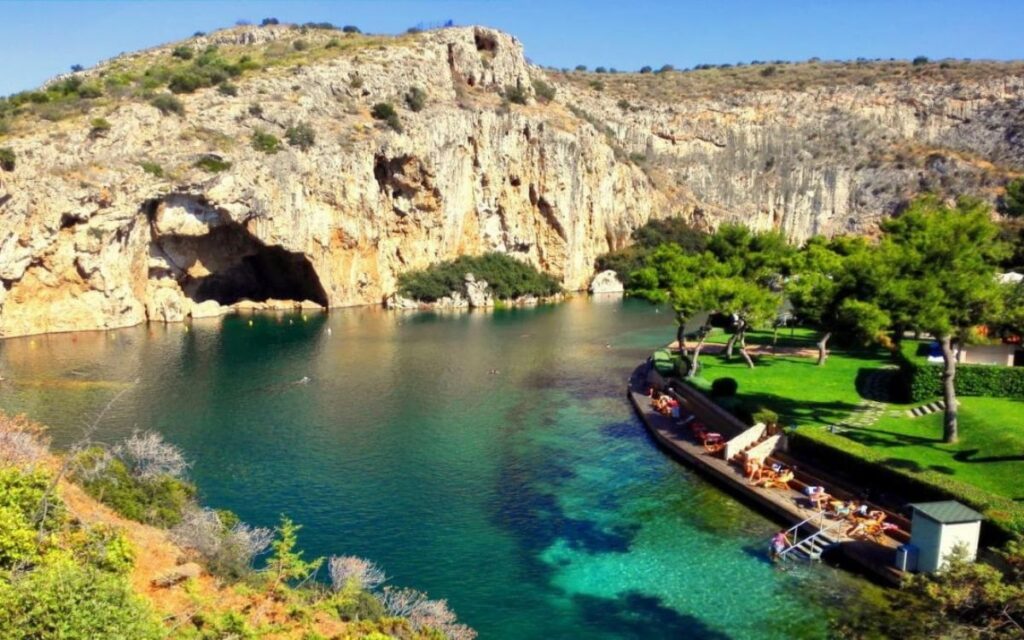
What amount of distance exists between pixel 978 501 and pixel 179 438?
27821mm

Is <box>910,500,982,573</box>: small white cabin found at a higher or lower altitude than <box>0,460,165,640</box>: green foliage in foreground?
lower

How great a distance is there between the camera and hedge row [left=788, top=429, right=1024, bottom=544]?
18.1 metres

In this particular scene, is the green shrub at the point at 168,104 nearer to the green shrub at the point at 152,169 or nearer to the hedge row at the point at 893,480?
the green shrub at the point at 152,169

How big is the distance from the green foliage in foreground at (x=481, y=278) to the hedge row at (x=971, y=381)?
54.2m

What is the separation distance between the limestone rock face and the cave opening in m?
35.6

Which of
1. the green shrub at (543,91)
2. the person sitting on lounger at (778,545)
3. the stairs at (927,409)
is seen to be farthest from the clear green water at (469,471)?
the green shrub at (543,91)

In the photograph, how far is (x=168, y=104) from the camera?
66.7 m

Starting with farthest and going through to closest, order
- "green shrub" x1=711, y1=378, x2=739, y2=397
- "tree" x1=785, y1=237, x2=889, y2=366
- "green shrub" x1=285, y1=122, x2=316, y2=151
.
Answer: "green shrub" x1=285, y1=122, x2=316, y2=151 → "green shrub" x1=711, y1=378, x2=739, y2=397 → "tree" x1=785, y1=237, x2=889, y2=366

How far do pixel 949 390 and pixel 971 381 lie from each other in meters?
7.53

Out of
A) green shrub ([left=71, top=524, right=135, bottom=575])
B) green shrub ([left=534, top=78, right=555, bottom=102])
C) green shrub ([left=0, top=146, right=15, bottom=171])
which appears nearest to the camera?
green shrub ([left=71, top=524, right=135, bottom=575])

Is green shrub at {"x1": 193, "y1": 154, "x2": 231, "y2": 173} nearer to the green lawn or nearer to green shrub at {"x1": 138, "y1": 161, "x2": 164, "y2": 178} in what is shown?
green shrub at {"x1": 138, "y1": 161, "x2": 164, "y2": 178}

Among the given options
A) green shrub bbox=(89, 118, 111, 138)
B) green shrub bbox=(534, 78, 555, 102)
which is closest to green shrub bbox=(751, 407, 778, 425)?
green shrub bbox=(89, 118, 111, 138)

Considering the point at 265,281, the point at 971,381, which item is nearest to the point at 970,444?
the point at 971,381

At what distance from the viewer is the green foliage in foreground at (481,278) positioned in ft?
257
